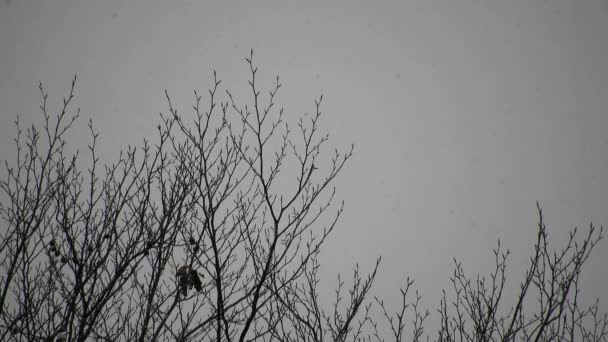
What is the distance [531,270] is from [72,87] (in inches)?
197

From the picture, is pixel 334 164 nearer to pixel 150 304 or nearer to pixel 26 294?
pixel 150 304

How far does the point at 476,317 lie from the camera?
4.41 meters

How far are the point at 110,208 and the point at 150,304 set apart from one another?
1.11 meters

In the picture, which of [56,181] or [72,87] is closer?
[72,87]

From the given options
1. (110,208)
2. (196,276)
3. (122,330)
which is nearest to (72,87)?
(110,208)

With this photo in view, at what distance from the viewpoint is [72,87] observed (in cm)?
389

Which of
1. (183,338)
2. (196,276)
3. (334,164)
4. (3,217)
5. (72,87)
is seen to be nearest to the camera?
(196,276)

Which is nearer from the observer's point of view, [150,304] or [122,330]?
[150,304]

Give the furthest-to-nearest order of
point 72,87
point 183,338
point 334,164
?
1. point 183,338
2. point 72,87
3. point 334,164

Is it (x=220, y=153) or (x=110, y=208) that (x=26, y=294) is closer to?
(x=110, y=208)

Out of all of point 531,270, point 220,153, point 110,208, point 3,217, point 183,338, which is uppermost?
point 220,153

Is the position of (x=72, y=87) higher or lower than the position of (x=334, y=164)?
higher

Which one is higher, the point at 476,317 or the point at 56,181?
the point at 56,181

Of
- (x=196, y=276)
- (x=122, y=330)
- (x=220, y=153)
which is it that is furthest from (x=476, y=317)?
(x=122, y=330)
